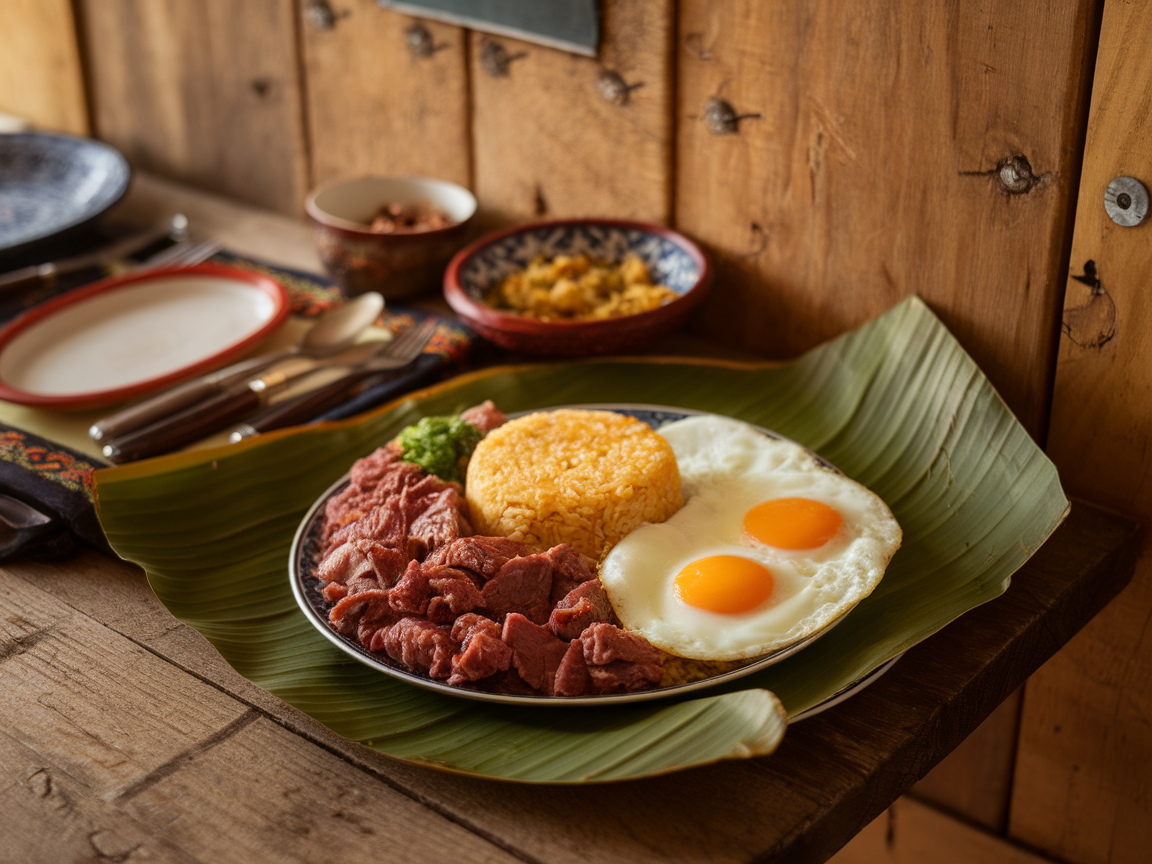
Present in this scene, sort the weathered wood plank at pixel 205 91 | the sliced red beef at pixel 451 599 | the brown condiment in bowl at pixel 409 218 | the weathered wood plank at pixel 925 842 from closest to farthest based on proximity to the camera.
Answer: the sliced red beef at pixel 451 599 → the weathered wood plank at pixel 925 842 → the brown condiment in bowl at pixel 409 218 → the weathered wood plank at pixel 205 91

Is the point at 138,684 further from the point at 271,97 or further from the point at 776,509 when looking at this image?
the point at 271,97

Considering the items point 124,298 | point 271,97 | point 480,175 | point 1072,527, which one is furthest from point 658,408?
point 271,97

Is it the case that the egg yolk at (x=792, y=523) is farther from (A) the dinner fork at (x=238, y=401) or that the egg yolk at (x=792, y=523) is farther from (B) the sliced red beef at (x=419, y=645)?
(A) the dinner fork at (x=238, y=401)

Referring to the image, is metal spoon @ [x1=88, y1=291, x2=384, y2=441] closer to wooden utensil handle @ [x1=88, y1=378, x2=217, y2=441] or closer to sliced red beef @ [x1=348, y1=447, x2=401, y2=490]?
wooden utensil handle @ [x1=88, y1=378, x2=217, y2=441]

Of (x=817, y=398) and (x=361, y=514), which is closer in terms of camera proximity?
(x=361, y=514)

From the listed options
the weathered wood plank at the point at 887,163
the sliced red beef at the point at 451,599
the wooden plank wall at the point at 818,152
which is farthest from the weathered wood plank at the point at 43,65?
the sliced red beef at the point at 451,599

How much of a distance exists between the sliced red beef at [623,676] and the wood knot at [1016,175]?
35.4 inches

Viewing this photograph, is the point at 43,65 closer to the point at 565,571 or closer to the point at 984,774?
the point at 565,571

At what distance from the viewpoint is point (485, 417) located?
69.8 inches

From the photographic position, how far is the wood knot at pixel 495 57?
221cm

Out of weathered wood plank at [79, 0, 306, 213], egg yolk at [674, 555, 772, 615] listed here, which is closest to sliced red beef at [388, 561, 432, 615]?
egg yolk at [674, 555, 772, 615]

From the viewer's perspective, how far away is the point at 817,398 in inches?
75.7

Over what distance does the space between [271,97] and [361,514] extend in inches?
59.2

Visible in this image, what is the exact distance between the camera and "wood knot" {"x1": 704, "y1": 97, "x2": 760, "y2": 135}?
76.3 inches
